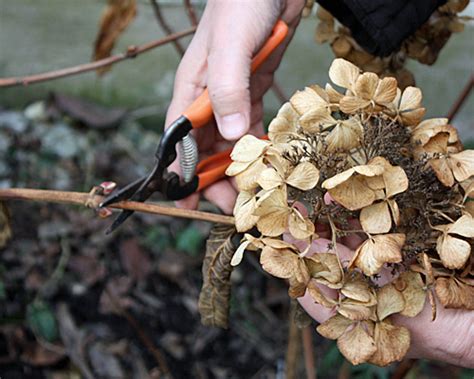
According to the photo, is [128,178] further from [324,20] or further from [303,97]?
[303,97]

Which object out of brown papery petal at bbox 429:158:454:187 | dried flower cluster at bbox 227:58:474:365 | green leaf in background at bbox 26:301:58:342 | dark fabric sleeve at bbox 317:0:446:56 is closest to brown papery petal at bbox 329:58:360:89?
dried flower cluster at bbox 227:58:474:365

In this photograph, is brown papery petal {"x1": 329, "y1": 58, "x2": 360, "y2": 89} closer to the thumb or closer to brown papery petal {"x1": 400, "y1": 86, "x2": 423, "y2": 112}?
brown papery petal {"x1": 400, "y1": 86, "x2": 423, "y2": 112}

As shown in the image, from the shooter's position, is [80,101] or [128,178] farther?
[80,101]

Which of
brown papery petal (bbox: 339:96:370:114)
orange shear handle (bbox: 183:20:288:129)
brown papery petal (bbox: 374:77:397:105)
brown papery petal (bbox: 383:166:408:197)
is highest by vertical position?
brown papery petal (bbox: 374:77:397:105)

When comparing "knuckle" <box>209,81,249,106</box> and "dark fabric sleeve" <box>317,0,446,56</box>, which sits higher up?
"dark fabric sleeve" <box>317,0,446,56</box>

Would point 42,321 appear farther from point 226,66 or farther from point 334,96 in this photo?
point 334,96

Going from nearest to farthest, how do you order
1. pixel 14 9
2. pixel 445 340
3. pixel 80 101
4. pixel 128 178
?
1. pixel 445 340
2. pixel 128 178
3. pixel 80 101
4. pixel 14 9

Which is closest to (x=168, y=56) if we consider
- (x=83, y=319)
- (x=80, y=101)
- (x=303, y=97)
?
(x=80, y=101)
